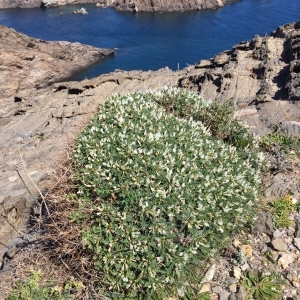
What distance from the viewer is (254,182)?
25.4 ft

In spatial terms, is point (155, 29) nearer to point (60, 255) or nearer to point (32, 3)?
point (32, 3)

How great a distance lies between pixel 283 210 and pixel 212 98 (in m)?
12.2

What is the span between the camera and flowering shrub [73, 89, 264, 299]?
6.13 m

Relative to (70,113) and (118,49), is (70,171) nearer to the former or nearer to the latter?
(70,113)

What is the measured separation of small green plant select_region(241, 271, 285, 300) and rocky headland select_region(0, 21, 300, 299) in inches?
7.4

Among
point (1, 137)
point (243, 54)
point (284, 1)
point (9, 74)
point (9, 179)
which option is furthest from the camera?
point (284, 1)

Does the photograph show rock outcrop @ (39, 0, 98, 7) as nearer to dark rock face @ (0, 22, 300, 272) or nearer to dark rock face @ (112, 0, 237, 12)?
dark rock face @ (112, 0, 237, 12)

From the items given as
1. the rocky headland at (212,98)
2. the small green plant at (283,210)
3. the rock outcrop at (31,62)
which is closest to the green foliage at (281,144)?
the rocky headland at (212,98)

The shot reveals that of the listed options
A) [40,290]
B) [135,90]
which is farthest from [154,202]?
[135,90]

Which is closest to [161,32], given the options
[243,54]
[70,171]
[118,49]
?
[118,49]

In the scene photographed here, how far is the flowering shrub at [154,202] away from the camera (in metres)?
6.13

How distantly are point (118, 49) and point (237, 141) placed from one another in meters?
50.6

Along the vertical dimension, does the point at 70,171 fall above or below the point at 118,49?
above

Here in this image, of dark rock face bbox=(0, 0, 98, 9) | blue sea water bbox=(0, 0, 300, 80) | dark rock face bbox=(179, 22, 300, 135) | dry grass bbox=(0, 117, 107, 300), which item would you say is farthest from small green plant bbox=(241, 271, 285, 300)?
dark rock face bbox=(0, 0, 98, 9)
